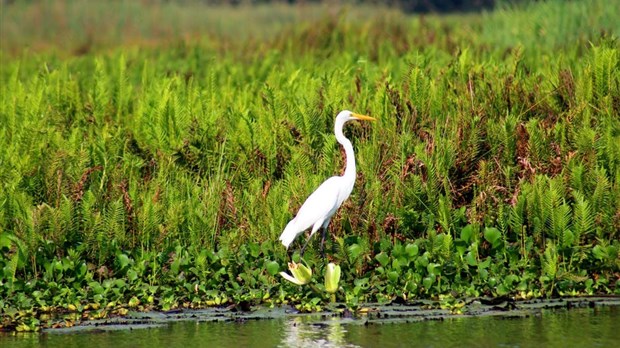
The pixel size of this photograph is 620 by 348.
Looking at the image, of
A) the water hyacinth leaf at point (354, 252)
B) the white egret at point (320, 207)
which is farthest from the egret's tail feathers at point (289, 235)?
the water hyacinth leaf at point (354, 252)

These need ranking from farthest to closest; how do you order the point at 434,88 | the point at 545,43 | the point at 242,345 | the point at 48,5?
the point at 48,5, the point at 545,43, the point at 434,88, the point at 242,345

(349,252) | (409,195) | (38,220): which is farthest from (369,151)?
(38,220)

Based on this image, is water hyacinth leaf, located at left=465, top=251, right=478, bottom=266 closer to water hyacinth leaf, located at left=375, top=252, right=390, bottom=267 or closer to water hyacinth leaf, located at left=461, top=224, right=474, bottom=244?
water hyacinth leaf, located at left=461, top=224, right=474, bottom=244

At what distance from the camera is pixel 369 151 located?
25.6 ft

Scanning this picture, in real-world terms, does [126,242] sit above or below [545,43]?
below

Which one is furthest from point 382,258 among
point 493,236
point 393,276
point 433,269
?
point 493,236

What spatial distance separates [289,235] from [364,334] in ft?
3.39

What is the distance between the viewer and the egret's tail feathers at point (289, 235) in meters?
6.83

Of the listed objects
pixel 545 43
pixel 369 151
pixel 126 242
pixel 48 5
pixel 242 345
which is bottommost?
pixel 242 345

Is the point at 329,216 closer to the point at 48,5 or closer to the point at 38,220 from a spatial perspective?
the point at 38,220

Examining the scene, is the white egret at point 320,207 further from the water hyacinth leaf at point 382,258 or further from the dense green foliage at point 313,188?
the water hyacinth leaf at point 382,258

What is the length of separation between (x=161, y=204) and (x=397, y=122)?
6.79 ft

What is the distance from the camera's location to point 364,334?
6.03 metres

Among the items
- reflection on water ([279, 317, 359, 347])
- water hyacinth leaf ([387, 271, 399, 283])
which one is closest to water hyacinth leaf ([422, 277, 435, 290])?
water hyacinth leaf ([387, 271, 399, 283])
